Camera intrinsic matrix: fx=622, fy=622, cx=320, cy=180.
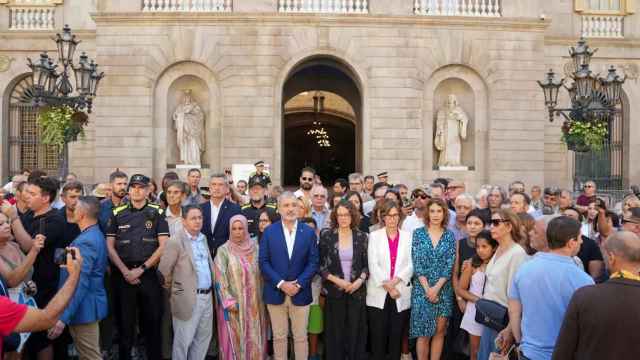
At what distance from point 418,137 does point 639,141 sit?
9.06 meters

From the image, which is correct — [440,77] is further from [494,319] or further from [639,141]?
[494,319]

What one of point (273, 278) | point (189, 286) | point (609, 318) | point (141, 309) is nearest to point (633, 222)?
point (609, 318)

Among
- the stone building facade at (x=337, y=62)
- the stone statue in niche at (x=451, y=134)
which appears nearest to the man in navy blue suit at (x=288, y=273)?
the stone building facade at (x=337, y=62)

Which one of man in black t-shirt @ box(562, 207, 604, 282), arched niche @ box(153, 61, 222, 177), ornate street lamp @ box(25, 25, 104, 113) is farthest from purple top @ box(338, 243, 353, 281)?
arched niche @ box(153, 61, 222, 177)

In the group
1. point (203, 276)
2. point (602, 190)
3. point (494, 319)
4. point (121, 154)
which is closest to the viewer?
point (494, 319)

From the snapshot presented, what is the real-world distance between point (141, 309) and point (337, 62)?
13.5 meters

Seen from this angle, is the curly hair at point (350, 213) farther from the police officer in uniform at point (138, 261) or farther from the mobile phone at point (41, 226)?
the mobile phone at point (41, 226)

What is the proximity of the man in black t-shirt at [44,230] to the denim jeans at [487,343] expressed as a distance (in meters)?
4.63

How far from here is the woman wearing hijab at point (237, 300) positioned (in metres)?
7.45

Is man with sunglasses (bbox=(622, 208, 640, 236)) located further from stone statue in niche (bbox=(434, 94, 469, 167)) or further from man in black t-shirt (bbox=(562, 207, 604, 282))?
stone statue in niche (bbox=(434, 94, 469, 167))

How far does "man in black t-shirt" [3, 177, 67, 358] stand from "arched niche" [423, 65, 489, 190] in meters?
13.8

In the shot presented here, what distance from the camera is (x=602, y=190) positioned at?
2189cm

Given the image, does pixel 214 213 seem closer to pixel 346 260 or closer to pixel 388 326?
pixel 346 260

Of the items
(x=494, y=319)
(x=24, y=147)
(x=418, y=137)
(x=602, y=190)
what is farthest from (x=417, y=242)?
(x=24, y=147)
